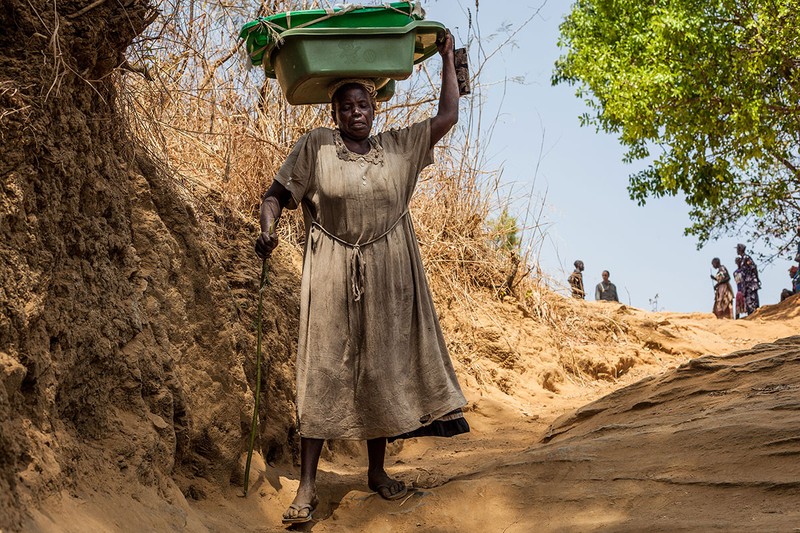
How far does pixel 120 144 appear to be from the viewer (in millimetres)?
3742

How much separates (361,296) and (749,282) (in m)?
16.2

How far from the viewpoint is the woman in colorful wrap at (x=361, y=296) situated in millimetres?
3869

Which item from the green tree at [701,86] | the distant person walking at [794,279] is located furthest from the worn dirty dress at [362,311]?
the distant person walking at [794,279]

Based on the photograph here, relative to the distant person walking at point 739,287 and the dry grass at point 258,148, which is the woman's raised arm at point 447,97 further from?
the distant person walking at point 739,287

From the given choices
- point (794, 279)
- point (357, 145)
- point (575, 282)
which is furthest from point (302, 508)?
point (794, 279)

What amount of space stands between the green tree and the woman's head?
1161 centimetres

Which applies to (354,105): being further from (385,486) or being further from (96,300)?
(385,486)

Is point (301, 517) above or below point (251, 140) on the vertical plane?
below

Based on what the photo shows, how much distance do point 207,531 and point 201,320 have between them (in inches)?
47.0

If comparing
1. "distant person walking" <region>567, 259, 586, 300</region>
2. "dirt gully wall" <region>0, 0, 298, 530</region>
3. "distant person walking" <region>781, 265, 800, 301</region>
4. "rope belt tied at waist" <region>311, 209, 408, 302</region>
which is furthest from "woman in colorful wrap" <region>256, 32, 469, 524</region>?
"distant person walking" <region>781, 265, 800, 301</region>

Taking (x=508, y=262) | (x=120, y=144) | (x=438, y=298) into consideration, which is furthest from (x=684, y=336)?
(x=120, y=144)

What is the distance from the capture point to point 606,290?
1816 centimetres

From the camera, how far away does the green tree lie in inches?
561

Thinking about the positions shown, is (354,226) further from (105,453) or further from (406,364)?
(105,453)
